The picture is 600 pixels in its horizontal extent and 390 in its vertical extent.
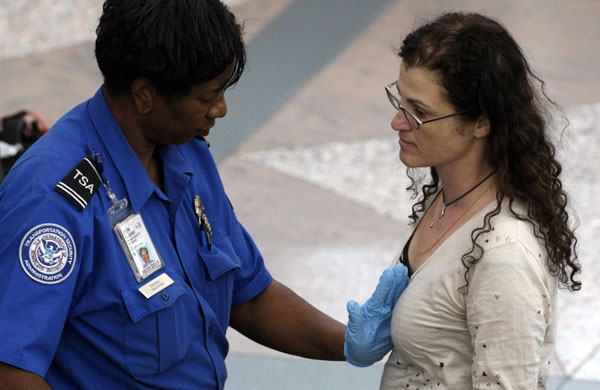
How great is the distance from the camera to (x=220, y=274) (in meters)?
1.92

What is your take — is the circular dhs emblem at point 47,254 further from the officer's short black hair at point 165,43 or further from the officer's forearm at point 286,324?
the officer's forearm at point 286,324

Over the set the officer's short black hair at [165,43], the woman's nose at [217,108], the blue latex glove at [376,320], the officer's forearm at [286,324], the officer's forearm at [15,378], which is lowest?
the officer's forearm at [286,324]

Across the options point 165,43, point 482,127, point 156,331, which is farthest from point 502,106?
point 156,331

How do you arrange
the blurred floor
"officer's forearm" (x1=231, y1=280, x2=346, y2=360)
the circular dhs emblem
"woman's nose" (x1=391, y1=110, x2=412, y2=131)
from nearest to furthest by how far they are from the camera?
the circular dhs emblem → "woman's nose" (x1=391, y1=110, x2=412, y2=131) → "officer's forearm" (x1=231, y1=280, x2=346, y2=360) → the blurred floor

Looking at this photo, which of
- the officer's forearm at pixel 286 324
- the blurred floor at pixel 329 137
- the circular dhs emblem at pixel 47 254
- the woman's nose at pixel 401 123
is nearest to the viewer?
the circular dhs emblem at pixel 47 254

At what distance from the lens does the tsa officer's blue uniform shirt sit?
1584 mm

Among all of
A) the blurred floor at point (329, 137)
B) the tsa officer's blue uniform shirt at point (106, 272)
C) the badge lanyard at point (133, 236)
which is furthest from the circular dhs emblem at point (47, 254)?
the blurred floor at point (329, 137)

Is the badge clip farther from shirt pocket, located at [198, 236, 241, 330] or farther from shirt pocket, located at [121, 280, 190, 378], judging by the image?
shirt pocket, located at [121, 280, 190, 378]

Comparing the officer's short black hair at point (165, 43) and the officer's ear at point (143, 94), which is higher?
the officer's short black hair at point (165, 43)

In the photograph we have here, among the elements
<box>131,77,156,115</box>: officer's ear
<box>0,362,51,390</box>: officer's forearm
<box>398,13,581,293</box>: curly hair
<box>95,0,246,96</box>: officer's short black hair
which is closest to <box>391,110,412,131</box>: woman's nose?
<box>398,13,581,293</box>: curly hair

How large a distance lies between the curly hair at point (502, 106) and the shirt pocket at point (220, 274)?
49cm

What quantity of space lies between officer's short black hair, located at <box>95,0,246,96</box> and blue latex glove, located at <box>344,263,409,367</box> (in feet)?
1.71

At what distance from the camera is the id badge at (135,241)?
1708 mm

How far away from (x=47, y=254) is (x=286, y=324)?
30.0 inches
